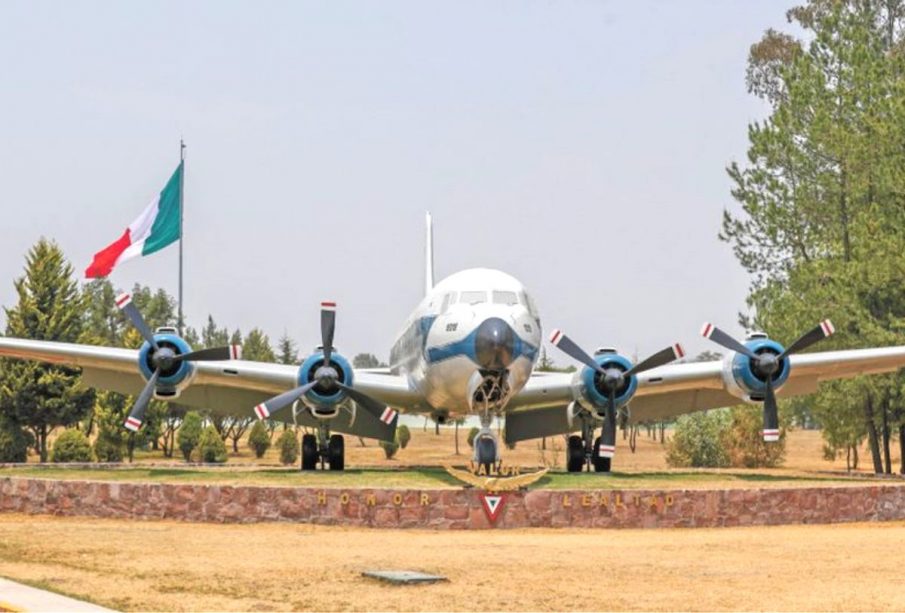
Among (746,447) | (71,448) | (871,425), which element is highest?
(871,425)

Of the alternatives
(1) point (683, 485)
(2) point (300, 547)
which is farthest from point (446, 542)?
(1) point (683, 485)

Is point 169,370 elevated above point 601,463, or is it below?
above

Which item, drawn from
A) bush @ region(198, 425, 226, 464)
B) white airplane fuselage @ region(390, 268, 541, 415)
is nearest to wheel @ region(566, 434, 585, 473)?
white airplane fuselage @ region(390, 268, 541, 415)

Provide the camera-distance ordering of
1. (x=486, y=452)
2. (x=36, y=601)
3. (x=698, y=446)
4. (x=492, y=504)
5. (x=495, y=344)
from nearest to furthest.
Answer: (x=36, y=601)
(x=492, y=504)
(x=486, y=452)
(x=495, y=344)
(x=698, y=446)

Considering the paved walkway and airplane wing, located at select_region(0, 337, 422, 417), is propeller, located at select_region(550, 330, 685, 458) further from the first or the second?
the paved walkway

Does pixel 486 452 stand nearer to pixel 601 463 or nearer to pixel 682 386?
pixel 601 463

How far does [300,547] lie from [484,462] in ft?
25.1

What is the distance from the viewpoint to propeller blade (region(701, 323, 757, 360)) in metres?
31.8

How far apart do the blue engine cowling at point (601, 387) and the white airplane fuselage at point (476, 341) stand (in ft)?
8.56

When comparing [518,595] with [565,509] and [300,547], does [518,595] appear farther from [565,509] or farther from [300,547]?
[565,509]

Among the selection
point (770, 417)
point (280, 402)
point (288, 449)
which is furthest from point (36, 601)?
point (288, 449)

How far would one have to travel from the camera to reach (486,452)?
91.5ft

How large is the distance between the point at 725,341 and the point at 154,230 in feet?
78.7

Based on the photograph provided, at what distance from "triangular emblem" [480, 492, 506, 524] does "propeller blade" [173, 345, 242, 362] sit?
28.1 ft
